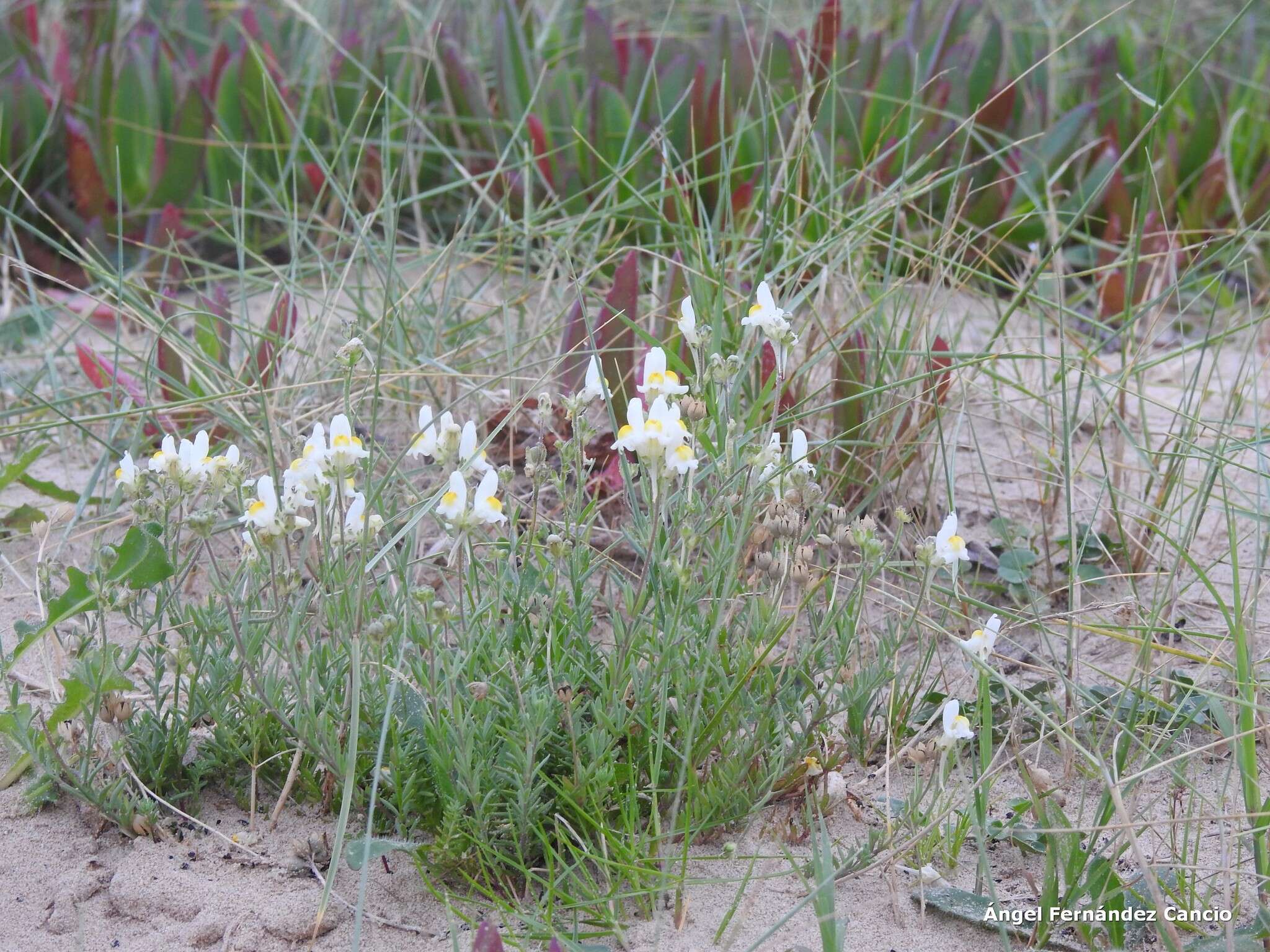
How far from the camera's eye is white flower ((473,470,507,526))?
1552 millimetres

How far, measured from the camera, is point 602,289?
11.2 ft

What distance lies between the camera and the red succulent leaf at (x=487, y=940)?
4.58 feet

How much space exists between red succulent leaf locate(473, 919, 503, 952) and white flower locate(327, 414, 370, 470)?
0.59 meters

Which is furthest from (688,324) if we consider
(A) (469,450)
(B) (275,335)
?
(B) (275,335)

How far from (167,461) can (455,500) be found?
49 centimetres

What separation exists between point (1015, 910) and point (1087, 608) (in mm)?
542

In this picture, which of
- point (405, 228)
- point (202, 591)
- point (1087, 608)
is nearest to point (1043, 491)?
point (1087, 608)

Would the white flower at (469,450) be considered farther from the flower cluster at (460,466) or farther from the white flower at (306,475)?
the white flower at (306,475)

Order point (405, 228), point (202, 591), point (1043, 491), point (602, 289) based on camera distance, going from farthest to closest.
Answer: point (405, 228) → point (602, 289) → point (1043, 491) → point (202, 591)

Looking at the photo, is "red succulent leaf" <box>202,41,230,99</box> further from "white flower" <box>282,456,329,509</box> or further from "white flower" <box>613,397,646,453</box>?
"white flower" <box>613,397,646,453</box>

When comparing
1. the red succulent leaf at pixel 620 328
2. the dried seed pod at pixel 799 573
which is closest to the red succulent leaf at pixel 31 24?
the red succulent leaf at pixel 620 328

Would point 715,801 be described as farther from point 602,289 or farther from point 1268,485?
point 602,289

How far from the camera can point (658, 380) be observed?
5.53 feet

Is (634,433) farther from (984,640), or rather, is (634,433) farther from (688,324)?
(984,640)
